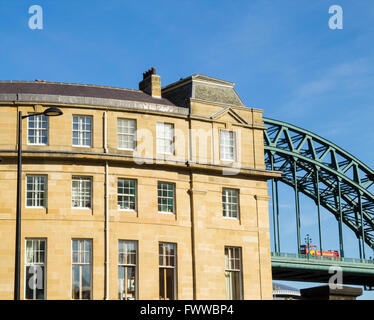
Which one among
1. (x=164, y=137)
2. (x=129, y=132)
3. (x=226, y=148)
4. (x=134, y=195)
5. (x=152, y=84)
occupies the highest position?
(x=152, y=84)

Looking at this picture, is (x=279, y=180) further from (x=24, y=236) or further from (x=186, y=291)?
(x=24, y=236)

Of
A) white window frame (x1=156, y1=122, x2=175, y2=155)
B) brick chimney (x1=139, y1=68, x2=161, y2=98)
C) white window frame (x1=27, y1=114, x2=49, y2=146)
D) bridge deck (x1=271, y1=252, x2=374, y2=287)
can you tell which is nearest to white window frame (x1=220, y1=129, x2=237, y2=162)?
white window frame (x1=156, y1=122, x2=175, y2=155)

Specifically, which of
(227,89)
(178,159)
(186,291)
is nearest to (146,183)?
(178,159)

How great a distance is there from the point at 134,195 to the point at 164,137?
14.8ft

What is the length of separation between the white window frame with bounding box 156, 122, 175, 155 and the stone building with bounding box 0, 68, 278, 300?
2.8 inches

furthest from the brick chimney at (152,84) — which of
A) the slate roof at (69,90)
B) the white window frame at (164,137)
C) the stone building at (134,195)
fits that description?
the white window frame at (164,137)

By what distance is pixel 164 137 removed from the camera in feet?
143

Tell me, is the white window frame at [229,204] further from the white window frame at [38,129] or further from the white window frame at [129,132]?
the white window frame at [38,129]

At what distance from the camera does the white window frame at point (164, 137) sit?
4338cm

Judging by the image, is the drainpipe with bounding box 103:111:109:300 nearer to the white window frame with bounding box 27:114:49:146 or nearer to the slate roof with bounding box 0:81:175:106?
the slate roof with bounding box 0:81:175:106

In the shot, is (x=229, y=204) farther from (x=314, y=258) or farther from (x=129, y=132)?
(x=314, y=258)

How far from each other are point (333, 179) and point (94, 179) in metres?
43.2

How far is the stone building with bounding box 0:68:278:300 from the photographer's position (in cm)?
3891

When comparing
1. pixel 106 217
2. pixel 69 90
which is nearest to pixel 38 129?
pixel 69 90
